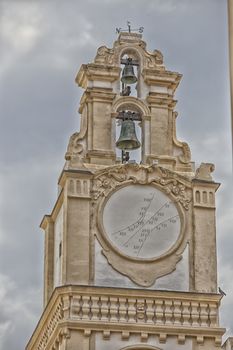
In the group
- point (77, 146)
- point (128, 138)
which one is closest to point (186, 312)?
point (128, 138)

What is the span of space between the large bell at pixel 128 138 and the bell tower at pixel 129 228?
3cm

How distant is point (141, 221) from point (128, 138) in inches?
84.8

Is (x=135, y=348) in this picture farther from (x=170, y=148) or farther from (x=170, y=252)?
(x=170, y=148)

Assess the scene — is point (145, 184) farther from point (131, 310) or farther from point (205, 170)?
point (131, 310)

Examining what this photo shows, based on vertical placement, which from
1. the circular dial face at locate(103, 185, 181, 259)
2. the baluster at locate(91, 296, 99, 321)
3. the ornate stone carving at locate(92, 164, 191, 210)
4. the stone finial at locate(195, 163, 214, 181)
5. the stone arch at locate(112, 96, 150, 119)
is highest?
the stone arch at locate(112, 96, 150, 119)

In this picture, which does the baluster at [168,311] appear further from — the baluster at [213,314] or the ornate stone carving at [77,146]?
the ornate stone carving at [77,146]

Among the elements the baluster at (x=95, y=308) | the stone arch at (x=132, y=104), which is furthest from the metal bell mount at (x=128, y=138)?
the baluster at (x=95, y=308)

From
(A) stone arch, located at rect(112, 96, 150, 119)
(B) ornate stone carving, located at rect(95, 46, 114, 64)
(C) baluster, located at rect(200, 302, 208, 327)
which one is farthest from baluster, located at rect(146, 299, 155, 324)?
(B) ornate stone carving, located at rect(95, 46, 114, 64)

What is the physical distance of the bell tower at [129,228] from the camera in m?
23.9

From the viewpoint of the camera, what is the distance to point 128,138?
25812mm

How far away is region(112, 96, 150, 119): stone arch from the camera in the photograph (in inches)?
1038

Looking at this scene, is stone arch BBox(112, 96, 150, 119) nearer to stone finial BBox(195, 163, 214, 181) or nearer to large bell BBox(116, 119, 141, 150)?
large bell BBox(116, 119, 141, 150)

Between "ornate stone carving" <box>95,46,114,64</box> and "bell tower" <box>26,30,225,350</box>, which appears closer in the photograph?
"bell tower" <box>26,30,225,350</box>

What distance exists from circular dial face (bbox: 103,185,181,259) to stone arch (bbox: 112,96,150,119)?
2127 mm
